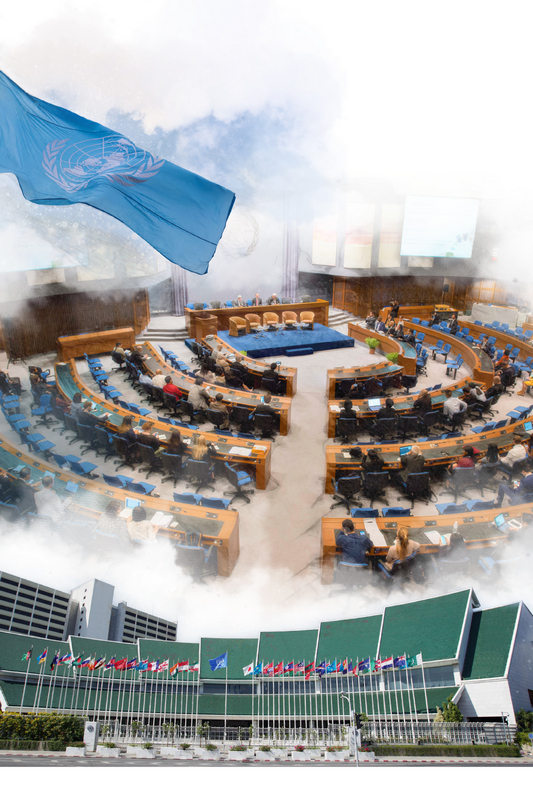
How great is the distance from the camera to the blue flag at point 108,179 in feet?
19.8

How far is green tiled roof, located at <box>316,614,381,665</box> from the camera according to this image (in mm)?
4845

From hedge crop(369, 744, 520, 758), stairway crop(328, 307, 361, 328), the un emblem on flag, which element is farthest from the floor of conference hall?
stairway crop(328, 307, 361, 328)

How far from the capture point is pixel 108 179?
6.19 metres

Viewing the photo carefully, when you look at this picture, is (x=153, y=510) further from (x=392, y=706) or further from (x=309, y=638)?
(x=392, y=706)

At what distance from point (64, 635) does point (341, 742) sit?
8.98 feet

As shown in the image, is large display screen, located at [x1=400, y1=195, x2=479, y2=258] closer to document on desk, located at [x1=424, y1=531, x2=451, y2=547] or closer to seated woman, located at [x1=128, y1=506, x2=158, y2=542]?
document on desk, located at [x1=424, y1=531, x2=451, y2=547]

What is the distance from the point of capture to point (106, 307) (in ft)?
53.3

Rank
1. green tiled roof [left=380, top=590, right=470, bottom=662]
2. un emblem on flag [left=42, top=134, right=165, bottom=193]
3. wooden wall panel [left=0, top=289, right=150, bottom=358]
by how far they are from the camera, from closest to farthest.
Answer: green tiled roof [left=380, top=590, right=470, bottom=662], un emblem on flag [left=42, top=134, right=165, bottom=193], wooden wall panel [left=0, top=289, right=150, bottom=358]

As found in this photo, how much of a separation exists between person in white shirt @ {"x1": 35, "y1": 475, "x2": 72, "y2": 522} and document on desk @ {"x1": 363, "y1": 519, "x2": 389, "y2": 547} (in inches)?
153

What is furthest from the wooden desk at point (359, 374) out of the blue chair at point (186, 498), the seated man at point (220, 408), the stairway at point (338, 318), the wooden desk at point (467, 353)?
the stairway at point (338, 318)

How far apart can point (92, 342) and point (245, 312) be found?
6286 millimetres

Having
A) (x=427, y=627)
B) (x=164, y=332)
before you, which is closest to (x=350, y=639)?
(x=427, y=627)

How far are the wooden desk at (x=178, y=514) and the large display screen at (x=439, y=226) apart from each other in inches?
661

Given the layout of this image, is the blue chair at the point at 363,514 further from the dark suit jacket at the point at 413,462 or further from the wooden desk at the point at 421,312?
the wooden desk at the point at 421,312
